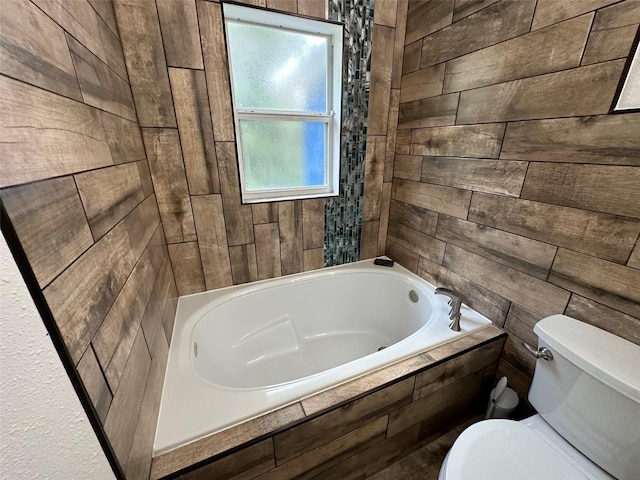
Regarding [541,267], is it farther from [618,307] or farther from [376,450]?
[376,450]

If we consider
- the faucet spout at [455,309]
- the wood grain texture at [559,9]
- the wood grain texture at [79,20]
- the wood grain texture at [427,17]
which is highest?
the wood grain texture at [427,17]

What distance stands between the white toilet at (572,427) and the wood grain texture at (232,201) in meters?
1.38

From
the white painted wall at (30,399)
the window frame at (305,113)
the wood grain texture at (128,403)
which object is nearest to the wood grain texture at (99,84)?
the window frame at (305,113)

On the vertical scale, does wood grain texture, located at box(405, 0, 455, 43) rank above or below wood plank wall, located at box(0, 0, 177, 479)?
above

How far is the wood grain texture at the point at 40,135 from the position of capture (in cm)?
41

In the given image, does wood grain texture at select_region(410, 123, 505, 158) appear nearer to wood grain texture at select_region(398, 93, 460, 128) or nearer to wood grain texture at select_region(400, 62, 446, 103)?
wood grain texture at select_region(398, 93, 460, 128)

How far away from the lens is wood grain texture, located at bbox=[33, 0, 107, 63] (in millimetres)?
611

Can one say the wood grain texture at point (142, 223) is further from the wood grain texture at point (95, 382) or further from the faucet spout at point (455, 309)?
the faucet spout at point (455, 309)

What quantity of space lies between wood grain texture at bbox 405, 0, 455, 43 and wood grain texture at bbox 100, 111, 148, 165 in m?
1.58

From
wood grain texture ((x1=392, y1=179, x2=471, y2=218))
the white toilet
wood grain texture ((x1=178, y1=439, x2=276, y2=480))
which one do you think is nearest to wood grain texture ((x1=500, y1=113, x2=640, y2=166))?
wood grain texture ((x1=392, y1=179, x2=471, y2=218))

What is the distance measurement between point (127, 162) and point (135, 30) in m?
0.65

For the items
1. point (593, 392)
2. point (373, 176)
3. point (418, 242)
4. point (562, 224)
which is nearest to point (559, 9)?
point (562, 224)

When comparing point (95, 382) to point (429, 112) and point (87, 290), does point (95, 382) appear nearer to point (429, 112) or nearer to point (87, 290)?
point (87, 290)

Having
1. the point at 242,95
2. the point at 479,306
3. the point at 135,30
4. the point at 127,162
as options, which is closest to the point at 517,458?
the point at 479,306
